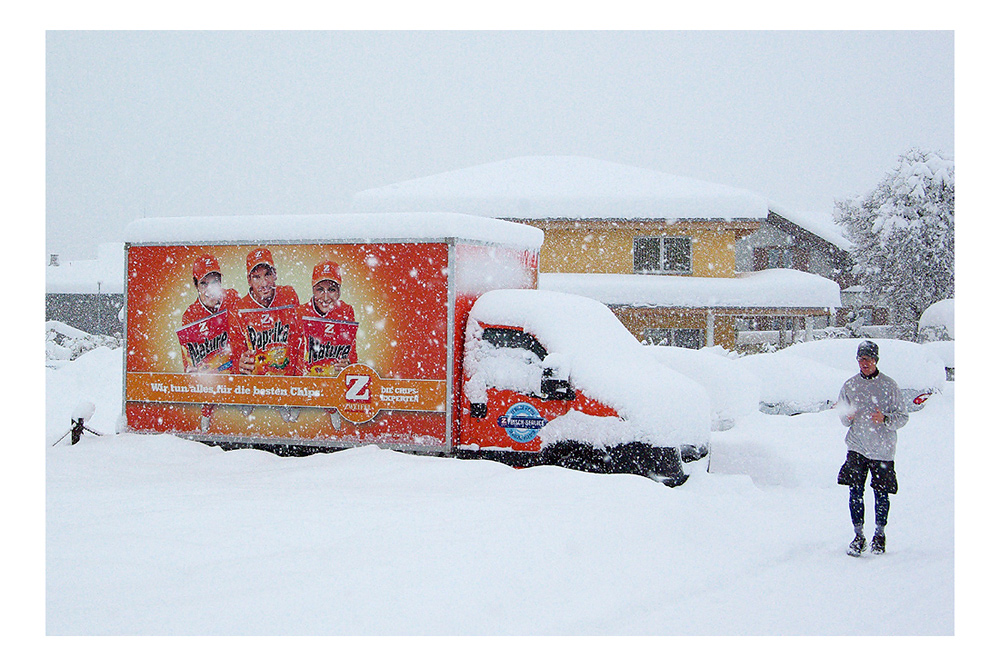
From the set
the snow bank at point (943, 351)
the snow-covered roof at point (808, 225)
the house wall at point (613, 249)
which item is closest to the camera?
the snow bank at point (943, 351)

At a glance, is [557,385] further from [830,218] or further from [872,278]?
[830,218]

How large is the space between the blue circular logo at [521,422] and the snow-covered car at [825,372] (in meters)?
6.69

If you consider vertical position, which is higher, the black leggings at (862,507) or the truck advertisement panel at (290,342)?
the truck advertisement panel at (290,342)

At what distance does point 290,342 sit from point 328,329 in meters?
0.47

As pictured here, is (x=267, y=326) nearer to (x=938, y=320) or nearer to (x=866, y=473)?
(x=866, y=473)

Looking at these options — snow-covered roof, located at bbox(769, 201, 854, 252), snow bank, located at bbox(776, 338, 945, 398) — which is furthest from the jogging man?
snow-covered roof, located at bbox(769, 201, 854, 252)

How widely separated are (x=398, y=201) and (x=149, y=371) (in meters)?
13.6

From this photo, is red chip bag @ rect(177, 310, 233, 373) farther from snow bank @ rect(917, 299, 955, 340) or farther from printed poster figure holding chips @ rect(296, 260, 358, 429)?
snow bank @ rect(917, 299, 955, 340)

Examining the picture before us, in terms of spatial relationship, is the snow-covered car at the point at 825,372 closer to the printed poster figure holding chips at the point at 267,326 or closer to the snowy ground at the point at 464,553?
the snowy ground at the point at 464,553

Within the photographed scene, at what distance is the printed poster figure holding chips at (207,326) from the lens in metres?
9.38

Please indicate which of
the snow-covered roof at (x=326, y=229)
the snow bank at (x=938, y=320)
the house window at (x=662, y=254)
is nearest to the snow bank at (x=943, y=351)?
the snow bank at (x=938, y=320)

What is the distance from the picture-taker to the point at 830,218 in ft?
131

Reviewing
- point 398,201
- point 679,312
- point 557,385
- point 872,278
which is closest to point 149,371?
point 557,385
